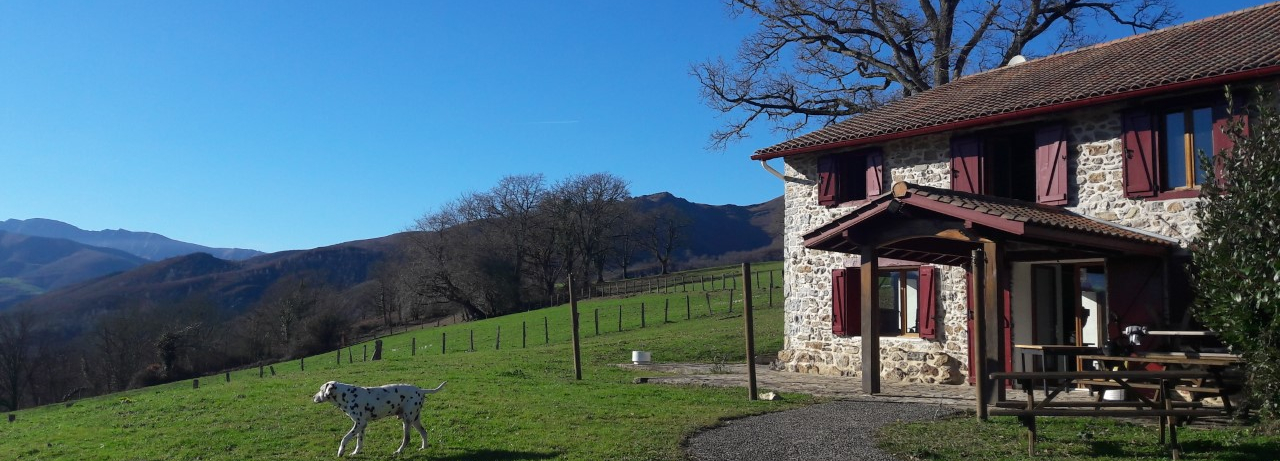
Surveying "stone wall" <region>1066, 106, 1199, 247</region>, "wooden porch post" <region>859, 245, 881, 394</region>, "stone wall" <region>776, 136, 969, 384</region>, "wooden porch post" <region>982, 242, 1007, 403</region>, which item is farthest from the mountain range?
"wooden porch post" <region>982, 242, 1007, 403</region>

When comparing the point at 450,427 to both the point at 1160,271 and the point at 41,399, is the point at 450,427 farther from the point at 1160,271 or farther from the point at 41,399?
the point at 41,399

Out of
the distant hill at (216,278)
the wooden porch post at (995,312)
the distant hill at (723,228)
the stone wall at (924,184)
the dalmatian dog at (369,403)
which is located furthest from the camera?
the distant hill at (723,228)

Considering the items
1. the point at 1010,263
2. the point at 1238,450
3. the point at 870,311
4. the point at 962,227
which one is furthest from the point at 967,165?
the point at 1238,450

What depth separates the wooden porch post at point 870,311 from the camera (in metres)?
11.6

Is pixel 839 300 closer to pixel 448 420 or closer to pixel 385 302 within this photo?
pixel 448 420

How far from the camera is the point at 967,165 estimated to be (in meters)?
14.8

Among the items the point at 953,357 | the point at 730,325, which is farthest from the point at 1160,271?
the point at 730,325

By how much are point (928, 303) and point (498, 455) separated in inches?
353

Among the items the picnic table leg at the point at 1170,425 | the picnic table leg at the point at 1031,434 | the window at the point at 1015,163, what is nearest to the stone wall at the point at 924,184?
the window at the point at 1015,163

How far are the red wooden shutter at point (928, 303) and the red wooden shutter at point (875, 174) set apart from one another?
1.68 metres

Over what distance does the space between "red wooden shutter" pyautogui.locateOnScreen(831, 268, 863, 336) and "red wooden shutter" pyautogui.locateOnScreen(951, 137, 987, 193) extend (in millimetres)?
2516

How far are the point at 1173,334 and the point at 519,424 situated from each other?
26.1ft

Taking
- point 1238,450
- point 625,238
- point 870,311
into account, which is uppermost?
point 625,238

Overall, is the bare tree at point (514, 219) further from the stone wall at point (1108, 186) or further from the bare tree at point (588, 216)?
the stone wall at point (1108, 186)
